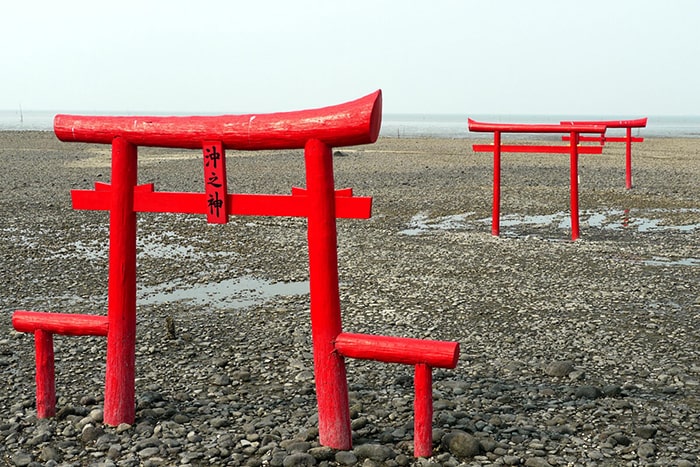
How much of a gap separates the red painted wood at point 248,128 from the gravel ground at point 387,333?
1.95 m

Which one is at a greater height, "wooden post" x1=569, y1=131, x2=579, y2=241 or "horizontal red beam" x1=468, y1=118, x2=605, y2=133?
"horizontal red beam" x1=468, y1=118, x2=605, y2=133

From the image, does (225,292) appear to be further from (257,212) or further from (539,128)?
(539,128)

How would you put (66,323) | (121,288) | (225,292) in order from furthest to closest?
(225,292)
(66,323)
(121,288)

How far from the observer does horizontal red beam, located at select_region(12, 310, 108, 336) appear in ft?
17.3

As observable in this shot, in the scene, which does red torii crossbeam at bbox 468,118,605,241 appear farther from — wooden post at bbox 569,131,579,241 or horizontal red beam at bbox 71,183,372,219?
horizontal red beam at bbox 71,183,372,219

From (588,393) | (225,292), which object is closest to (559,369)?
(588,393)

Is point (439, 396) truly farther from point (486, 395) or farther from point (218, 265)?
point (218, 265)

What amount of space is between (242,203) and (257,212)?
12 cm

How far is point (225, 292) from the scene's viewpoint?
372 inches

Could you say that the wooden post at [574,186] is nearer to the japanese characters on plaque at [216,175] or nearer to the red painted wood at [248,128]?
the red painted wood at [248,128]

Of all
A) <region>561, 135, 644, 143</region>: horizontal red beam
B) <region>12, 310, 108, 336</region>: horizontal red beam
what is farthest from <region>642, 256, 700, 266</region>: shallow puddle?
<region>12, 310, 108, 336</region>: horizontal red beam

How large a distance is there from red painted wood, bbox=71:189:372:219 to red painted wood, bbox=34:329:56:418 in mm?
1001

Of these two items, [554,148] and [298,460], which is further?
[554,148]

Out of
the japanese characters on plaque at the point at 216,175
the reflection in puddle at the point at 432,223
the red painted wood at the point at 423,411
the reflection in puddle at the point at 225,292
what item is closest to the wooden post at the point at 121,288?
the japanese characters on plaque at the point at 216,175
